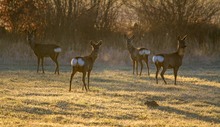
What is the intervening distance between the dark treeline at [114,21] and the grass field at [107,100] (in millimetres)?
7968

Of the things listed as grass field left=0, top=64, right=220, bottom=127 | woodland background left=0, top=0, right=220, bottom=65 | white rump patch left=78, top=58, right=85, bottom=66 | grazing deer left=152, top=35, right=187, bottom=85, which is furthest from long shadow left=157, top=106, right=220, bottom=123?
woodland background left=0, top=0, right=220, bottom=65

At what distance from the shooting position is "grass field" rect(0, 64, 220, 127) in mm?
10758

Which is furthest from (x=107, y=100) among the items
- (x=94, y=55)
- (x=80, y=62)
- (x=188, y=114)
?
(x=94, y=55)

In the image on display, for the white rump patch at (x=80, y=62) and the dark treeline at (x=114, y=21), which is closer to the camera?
the white rump patch at (x=80, y=62)

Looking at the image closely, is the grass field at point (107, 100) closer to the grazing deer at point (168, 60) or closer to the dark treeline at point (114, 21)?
the grazing deer at point (168, 60)

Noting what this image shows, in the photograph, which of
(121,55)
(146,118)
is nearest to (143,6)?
(121,55)

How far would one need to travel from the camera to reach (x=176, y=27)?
1216 inches

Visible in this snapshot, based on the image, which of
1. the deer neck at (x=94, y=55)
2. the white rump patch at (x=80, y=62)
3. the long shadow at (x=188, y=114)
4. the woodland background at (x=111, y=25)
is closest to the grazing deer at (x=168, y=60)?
the deer neck at (x=94, y=55)

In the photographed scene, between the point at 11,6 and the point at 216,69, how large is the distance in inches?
467

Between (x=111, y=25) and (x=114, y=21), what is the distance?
443 mm

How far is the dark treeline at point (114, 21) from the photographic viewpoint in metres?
28.7

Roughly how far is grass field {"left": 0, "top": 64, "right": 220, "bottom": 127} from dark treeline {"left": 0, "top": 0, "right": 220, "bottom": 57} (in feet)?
26.1

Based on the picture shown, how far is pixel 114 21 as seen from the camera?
31.9 metres

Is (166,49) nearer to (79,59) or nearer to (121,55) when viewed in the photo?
(121,55)
